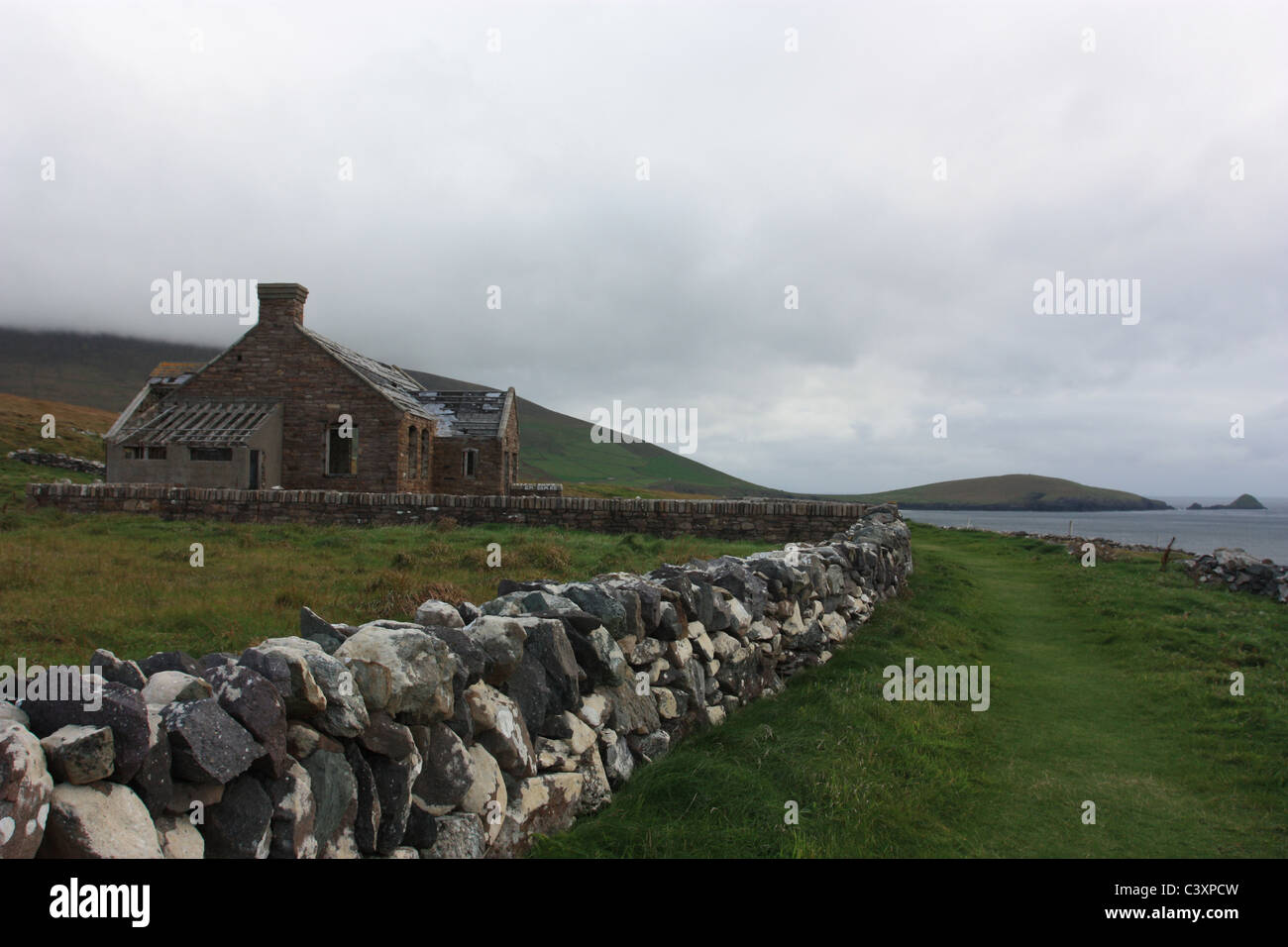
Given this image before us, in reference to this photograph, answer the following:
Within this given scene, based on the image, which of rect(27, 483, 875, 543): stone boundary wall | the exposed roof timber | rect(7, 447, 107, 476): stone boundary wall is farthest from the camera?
rect(7, 447, 107, 476): stone boundary wall

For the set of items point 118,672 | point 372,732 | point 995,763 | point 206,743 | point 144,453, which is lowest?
point 995,763

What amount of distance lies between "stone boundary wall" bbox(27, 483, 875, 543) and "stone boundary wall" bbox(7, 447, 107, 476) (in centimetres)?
1598

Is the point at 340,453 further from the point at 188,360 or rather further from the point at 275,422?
the point at 188,360

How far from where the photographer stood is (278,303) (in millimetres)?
27953

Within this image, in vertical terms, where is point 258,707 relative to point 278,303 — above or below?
below

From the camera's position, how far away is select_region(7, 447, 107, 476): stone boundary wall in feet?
108

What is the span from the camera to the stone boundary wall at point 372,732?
2.28 m

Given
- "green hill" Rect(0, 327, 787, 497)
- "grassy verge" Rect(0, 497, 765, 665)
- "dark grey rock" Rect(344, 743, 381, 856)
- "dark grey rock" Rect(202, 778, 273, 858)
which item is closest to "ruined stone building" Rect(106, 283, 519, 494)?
"grassy verge" Rect(0, 497, 765, 665)

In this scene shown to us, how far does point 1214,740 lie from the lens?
6766mm

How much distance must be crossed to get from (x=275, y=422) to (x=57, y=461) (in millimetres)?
14408

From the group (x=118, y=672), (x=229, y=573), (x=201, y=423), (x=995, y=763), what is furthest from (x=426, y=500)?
(x=118, y=672)

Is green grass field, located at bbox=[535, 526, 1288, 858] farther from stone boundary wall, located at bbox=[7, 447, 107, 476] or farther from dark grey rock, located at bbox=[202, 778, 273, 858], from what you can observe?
stone boundary wall, located at bbox=[7, 447, 107, 476]
